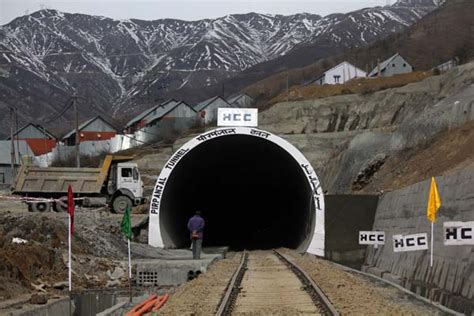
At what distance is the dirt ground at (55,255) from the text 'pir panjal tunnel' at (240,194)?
2301 millimetres

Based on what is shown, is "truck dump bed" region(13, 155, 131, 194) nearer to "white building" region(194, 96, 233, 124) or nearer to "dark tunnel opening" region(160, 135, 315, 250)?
"dark tunnel opening" region(160, 135, 315, 250)

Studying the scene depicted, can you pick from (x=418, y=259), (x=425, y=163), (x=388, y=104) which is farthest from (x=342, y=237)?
(x=388, y=104)

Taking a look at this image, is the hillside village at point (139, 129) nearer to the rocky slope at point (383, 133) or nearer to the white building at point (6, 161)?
the white building at point (6, 161)

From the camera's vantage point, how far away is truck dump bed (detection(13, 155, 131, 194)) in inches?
1644

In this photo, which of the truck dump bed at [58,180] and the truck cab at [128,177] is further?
the truck dump bed at [58,180]

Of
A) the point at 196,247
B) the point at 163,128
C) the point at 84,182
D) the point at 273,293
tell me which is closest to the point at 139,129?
the point at 163,128

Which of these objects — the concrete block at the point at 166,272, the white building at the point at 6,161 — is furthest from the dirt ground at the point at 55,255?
the white building at the point at 6,161

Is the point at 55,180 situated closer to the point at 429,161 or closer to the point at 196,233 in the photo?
the point at 196,233

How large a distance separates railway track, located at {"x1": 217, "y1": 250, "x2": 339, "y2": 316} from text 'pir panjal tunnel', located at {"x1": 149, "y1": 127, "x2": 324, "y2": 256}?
7.15 meters

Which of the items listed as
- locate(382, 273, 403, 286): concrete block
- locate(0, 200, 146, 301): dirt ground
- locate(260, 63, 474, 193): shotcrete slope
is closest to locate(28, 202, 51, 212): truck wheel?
→ locate(0, 200, 146, 301): dirt ground

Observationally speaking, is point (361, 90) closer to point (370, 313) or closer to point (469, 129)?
point (469, 129)

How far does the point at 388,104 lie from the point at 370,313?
63927 millimetres

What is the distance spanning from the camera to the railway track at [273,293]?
13.7 m

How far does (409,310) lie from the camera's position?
1388 centimetres
